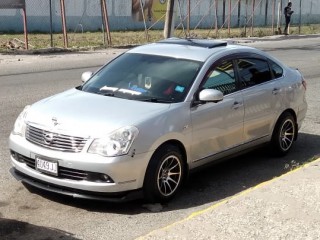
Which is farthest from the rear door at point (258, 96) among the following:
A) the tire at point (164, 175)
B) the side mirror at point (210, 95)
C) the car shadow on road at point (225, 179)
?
the tire at point (164, 175)

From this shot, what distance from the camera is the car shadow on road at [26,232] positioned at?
14.8ft

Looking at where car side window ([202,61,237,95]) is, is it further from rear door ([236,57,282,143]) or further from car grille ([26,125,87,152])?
car grille ([26,125,87,152])

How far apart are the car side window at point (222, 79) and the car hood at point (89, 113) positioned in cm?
80

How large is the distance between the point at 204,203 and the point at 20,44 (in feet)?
57.1

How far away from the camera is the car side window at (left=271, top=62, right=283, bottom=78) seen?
724 cm

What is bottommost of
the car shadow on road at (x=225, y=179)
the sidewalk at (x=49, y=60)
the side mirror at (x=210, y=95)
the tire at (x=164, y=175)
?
the sidewalk at (x=49, y=60)

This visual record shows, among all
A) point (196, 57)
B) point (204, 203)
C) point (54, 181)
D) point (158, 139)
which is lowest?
point (204, 203)

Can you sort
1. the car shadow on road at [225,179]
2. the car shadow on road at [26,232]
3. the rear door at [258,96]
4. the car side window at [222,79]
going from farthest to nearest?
the rear door at [258,96] < the car side window at [222,79] < the car shadow on road at [225,179] < the car shadow on road at [26,232]

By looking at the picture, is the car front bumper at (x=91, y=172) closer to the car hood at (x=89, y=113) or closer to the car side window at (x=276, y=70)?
the car hood at (x=89, y=113)

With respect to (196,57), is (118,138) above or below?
below

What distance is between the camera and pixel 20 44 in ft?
70.5

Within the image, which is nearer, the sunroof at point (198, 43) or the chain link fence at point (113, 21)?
the sunroof at point (198, 43)

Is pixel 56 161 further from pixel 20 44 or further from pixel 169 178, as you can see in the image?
pixel 20 44

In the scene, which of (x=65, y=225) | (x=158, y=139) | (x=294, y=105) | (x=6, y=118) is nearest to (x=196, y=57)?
(x=158, y=139)
